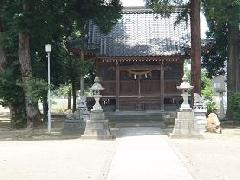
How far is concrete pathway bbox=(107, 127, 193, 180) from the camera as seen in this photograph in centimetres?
1130

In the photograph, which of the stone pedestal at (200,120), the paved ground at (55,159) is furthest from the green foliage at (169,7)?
→ the paved ground at (55,159)

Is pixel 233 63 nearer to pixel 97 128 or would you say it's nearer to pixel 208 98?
pixel 208 98

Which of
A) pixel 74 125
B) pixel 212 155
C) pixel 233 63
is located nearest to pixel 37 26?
pixel 74 125

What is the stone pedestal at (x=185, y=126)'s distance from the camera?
1997 cm

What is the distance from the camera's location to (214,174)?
11727 millimetres

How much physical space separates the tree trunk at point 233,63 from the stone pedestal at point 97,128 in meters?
10.7

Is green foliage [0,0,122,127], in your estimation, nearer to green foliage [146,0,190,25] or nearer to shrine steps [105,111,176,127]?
green foliage [146,0,190,25]

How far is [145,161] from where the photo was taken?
13.4 meters

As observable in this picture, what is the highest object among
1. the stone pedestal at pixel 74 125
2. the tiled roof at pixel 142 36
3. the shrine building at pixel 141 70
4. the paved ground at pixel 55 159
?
the tiled roof at pixel 142 36

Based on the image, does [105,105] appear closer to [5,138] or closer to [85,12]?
[85,12]

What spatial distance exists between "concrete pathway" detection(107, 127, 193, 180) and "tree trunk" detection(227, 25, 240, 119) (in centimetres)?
1070

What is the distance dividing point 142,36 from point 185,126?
39.2 ft

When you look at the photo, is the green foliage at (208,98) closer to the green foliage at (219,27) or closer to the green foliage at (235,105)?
the green foliage at (219,27)

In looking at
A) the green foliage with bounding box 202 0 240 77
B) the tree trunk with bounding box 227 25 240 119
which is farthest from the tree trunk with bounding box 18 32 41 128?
the tree trunk with bounding box 227 25 240 119
